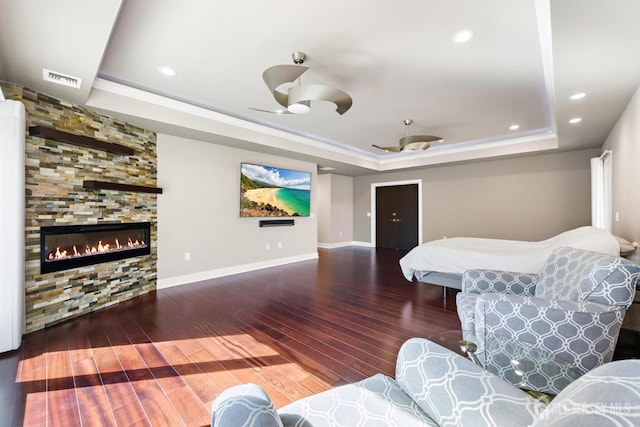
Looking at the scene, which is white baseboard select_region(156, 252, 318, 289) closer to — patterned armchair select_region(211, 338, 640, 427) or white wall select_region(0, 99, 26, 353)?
white wall select_region(0, 99, 26, 353)

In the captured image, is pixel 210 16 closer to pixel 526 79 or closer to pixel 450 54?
pixel 450 54

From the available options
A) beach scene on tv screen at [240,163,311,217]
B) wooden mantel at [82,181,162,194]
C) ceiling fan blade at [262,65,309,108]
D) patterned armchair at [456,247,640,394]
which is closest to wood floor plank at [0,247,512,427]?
patterned armchair at [456,247,640,394]

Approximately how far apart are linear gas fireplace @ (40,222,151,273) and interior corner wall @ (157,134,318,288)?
1.17 ft

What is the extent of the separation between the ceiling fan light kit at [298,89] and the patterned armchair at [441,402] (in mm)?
2129

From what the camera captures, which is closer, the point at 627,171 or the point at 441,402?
the point at 441,402

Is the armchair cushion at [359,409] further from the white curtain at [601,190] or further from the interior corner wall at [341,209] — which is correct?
the interior corner wall at [341,209]

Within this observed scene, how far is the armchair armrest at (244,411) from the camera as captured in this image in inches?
27.0

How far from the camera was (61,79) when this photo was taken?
255 centimetres

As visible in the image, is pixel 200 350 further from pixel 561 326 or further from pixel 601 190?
pixel 601 190

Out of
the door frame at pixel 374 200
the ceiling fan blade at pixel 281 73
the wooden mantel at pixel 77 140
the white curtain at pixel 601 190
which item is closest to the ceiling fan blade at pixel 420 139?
the ceiling fan blade at pixel 281 73

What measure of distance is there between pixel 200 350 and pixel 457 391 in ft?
6.89

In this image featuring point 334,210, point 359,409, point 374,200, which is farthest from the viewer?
point 374,200

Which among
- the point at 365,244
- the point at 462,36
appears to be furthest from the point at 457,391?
the point at 365,244

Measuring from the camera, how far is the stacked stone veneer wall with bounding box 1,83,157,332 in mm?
2738
